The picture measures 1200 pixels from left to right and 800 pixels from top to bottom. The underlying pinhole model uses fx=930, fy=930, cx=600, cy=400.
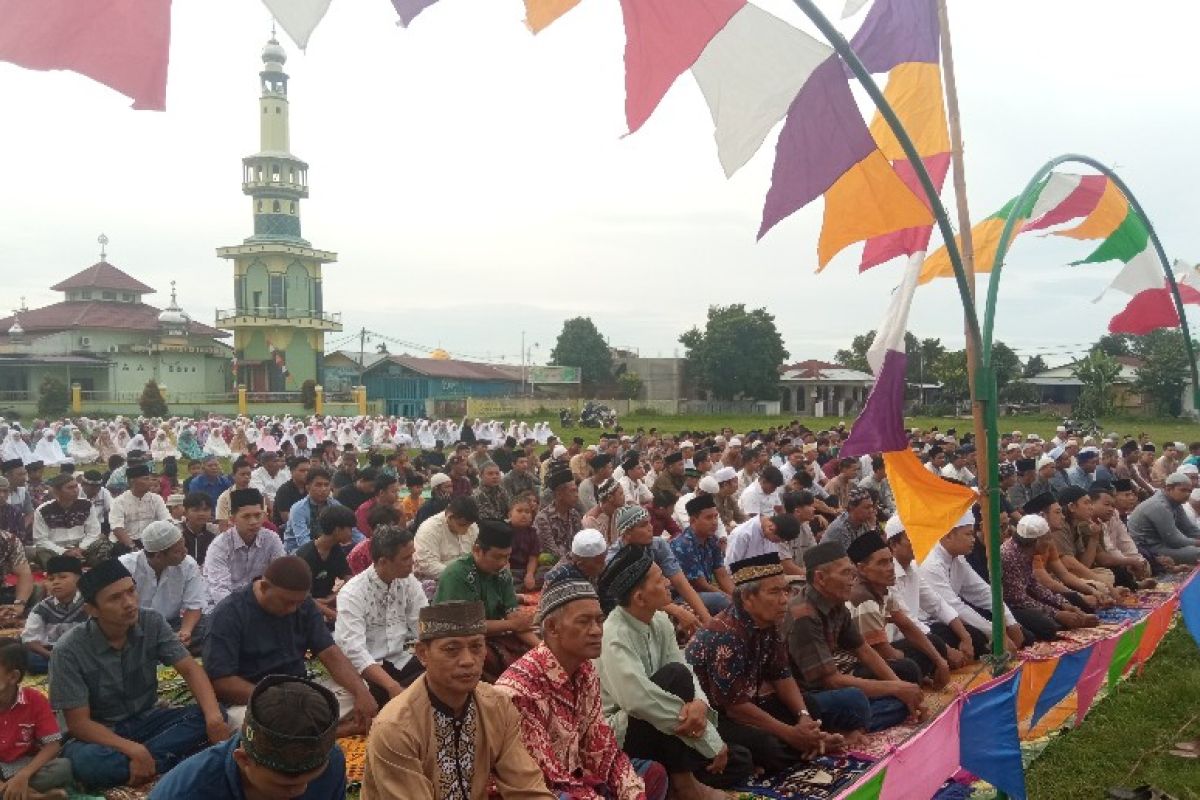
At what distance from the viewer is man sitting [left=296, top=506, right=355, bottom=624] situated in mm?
6363

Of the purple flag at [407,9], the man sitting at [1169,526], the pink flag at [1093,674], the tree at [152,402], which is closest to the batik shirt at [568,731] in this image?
the purple flag at [407,9]

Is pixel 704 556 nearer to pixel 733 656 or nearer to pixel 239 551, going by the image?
pixel 733 656

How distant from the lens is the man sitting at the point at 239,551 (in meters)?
6.63

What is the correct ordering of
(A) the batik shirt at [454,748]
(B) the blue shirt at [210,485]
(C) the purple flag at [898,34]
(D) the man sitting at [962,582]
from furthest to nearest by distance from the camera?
(B) the blue shirt at [210,485] < (D) the man sitting at [962,582] < (C) the purple flag at [898,34] < (A) the batik shirt at [454,748]

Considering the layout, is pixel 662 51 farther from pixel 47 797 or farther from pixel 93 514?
pixel 93 514

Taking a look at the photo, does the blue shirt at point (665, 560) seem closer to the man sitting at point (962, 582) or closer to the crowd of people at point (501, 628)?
the crowd of people at point (501, 628)

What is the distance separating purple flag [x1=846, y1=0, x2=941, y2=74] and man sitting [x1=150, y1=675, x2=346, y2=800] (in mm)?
4153

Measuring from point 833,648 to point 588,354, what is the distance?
52.9 meters

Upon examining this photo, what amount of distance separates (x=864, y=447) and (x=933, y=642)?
2450 millimetres

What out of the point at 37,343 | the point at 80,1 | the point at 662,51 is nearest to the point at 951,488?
the point at 662,51

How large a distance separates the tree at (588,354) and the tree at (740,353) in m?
8.10

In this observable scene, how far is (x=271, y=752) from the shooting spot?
2443 mm

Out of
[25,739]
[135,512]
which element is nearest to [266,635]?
[25,739]

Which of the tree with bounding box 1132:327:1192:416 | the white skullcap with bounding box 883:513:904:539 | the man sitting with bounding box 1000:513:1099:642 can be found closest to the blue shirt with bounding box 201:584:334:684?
the white skullcap with bounding box 883:513:904:539
